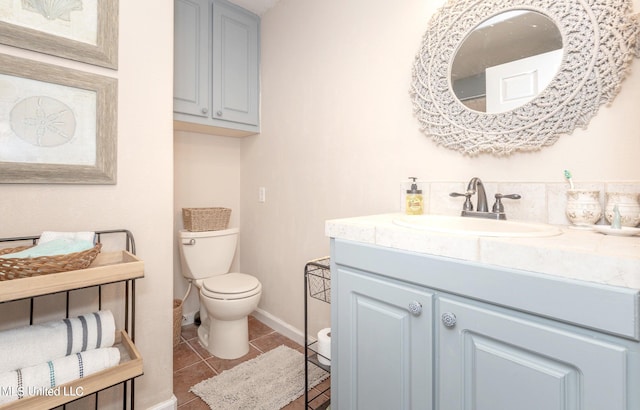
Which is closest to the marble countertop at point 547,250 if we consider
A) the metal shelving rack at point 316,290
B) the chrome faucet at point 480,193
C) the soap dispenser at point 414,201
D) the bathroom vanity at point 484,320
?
the bathroom vanity at point 484,320

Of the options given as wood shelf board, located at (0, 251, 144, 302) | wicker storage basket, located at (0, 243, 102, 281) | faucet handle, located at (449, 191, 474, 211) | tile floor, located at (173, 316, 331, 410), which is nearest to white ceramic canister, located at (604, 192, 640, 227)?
faucet handle, located at (449, 191, 474, 211)

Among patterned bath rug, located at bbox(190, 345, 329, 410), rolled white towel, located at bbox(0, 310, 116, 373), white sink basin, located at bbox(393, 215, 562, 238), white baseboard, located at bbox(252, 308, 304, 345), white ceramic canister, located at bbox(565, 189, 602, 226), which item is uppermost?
white ceramic canister, located at bbox(565, 189, 602, 226)

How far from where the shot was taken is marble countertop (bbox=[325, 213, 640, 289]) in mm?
583

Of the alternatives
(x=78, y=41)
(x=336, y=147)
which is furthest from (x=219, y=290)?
(x=78, y=41)

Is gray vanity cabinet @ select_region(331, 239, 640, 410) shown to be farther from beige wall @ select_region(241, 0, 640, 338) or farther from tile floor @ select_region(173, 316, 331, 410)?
tile floor @ select_region(173, 316, 331, 410)

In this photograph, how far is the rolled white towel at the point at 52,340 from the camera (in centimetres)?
91

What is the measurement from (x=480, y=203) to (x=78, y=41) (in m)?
1.75

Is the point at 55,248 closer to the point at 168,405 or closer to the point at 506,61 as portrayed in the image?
the point at 168,405

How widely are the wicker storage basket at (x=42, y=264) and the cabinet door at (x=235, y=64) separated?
1393 mm

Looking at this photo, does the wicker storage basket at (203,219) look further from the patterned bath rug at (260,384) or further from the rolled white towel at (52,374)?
the rolled white towel at (52,374)

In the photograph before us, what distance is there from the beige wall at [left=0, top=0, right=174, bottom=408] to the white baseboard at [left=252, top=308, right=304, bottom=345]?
2.80ft

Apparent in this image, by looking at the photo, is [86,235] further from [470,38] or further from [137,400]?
[470,38]

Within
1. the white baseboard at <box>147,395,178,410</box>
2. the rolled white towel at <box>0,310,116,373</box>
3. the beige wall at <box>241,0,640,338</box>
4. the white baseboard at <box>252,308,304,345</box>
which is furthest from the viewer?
the white baseboard at <box>252,308,304,345</box>

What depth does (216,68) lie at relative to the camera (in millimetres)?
2131
